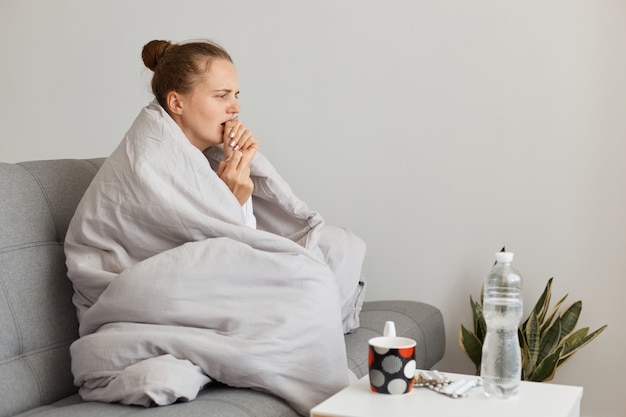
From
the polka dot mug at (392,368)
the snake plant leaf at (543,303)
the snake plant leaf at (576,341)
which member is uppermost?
the polka dot mug at (392,368)

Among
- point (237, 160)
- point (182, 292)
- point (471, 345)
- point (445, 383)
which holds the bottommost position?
point (471, 345)

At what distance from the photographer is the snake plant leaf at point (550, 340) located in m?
2.58

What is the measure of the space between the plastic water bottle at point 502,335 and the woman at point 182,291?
1.29 feet

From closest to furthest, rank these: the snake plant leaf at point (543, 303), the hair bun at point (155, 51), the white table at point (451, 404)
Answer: the white table at point (451, 404) < the hair bun at point (155, 51) < the snake plant leaf at point (543, 303)

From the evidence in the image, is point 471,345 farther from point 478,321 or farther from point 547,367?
point 547,367

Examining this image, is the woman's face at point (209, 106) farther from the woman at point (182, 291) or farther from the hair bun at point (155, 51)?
the hair bun at point (155, 51)

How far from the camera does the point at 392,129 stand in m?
2.91

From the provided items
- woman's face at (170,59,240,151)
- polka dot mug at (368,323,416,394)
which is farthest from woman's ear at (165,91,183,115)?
polka dot mug at (368,323,416,394)

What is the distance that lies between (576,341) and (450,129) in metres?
0.80

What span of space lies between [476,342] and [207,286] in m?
1.17

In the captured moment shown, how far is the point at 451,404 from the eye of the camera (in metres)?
1.53

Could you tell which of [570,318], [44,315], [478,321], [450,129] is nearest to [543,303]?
[570,318]

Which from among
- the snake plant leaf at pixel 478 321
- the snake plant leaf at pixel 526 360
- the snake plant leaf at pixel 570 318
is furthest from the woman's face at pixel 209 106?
the snake plant leaf at pixel 570 318

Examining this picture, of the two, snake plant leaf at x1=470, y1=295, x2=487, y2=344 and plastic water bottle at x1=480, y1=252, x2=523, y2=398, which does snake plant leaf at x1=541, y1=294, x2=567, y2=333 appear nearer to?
snake plant leaf at x1=470, y1=295, x2=487, y2=344
